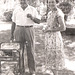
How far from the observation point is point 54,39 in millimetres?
4645

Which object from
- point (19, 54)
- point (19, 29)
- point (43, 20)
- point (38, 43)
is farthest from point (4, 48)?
point (43, 20)

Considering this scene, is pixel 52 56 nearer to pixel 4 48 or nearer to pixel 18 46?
pixel 18 46

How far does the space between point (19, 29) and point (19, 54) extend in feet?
1.82

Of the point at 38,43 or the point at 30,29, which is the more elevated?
the point at 30,29

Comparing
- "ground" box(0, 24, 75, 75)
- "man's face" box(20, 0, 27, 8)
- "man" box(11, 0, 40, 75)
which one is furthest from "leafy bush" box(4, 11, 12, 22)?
"man's face" box(20, 0, 27, 8)

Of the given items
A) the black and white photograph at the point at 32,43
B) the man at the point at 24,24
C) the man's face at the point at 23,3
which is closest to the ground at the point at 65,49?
the black and white photograph at the point at 32,43

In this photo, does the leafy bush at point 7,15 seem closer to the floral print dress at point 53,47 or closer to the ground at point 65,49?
the ground at point 65,49

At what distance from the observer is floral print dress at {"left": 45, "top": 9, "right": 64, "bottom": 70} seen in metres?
4.46

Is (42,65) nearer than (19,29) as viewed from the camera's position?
No

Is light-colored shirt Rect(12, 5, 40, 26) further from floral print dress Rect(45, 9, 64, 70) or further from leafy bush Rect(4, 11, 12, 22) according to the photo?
leafy bush Rect(4, 11, 12, 22)

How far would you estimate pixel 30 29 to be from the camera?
4.38 m

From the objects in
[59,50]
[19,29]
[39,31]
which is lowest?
[39,31]

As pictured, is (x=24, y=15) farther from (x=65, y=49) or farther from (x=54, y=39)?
(x=65, y=49)

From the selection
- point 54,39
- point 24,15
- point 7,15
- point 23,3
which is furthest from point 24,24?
point 7,15
